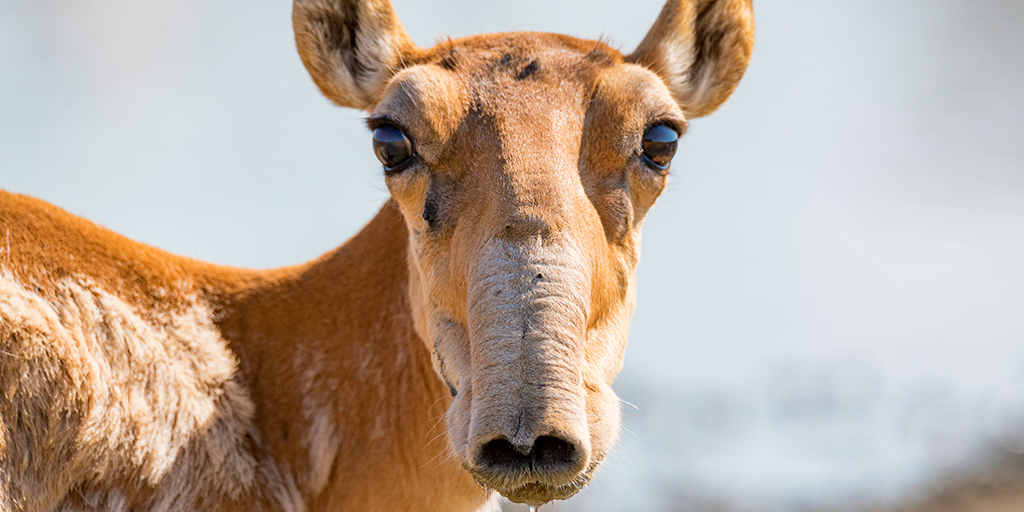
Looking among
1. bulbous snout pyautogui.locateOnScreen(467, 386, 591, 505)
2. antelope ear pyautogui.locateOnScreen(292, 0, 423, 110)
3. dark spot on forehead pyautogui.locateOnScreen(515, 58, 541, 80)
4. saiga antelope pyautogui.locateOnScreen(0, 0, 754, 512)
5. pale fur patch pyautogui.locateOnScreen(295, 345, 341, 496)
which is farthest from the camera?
antelope ear pyautogui.locateOnScreen(292, 0, 423, 110)

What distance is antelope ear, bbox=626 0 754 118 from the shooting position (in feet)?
23.0

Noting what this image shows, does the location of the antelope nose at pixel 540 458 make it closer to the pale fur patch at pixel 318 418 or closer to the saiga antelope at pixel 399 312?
the saiga antelope at pixel 399 312

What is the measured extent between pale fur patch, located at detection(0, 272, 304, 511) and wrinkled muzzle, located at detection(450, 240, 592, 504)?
7.24 ft

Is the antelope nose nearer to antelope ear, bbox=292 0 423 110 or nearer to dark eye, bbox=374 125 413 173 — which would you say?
dark eye, bbox=374 125 413 173

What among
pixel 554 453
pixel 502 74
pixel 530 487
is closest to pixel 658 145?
pixel 502 74

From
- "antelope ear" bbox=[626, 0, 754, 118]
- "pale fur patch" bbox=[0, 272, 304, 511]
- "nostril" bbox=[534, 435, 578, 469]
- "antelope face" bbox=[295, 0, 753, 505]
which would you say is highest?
"antelope ear" bbox=[626, 0, 754, 118]

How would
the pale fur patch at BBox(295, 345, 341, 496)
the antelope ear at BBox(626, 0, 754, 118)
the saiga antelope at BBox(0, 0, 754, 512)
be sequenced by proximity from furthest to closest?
the antelope ear at BBox(626, 0, 754, 118) < the pale fur patch at BBox(295, 345, 341, 496) < the saiga antelope at BBox(0, 0, 754, 512)

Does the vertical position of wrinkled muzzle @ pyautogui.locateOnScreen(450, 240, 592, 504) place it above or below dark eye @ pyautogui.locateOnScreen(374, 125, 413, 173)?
below

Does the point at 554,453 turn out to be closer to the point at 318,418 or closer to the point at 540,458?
the point at 540,458

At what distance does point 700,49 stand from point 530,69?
6.91ft

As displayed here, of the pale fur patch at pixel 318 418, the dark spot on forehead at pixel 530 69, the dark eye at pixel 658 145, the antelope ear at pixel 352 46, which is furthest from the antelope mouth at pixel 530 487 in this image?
the antelope ear at pixel 352 46

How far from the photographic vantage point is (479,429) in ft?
14.6

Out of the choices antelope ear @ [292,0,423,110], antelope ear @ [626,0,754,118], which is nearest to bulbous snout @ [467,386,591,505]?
antelope ear @ [292,0,423,110]

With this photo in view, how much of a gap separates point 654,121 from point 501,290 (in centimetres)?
200
